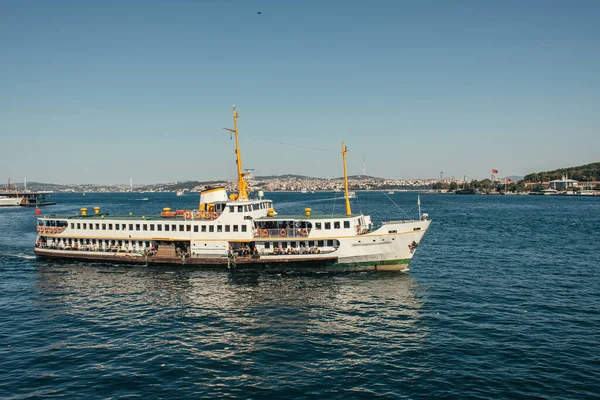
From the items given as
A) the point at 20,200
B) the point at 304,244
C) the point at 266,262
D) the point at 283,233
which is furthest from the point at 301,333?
the point at 20,200

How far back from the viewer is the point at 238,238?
40875 mm

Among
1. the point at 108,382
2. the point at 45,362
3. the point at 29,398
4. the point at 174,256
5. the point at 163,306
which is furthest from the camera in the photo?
the point at 174,256

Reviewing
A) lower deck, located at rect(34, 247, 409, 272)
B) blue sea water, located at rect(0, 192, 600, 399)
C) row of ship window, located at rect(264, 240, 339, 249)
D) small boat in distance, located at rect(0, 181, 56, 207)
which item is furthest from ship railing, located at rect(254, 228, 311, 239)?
small boat in distance, located at rect(0, 181, 56, 207)

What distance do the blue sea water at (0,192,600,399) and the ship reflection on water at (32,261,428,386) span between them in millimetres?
112

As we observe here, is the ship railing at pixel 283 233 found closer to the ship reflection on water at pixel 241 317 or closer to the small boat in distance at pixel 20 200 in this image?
the ship reflection on water at pixel 241 317

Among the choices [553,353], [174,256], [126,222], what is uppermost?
[126,222]

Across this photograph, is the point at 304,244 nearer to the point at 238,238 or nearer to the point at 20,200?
the point at 238,238

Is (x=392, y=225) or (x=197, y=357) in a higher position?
(x=392, y=225)

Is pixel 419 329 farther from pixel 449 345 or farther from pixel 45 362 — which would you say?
pixel 45 362

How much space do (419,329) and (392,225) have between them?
550 inches

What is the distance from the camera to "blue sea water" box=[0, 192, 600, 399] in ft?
61.4

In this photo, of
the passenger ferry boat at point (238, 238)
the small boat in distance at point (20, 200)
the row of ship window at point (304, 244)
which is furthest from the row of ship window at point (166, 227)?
the small boat in distance at point (20, 200)

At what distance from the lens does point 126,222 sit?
146 ft

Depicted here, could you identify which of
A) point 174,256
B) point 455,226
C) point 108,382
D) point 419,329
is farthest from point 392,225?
point 455,226
